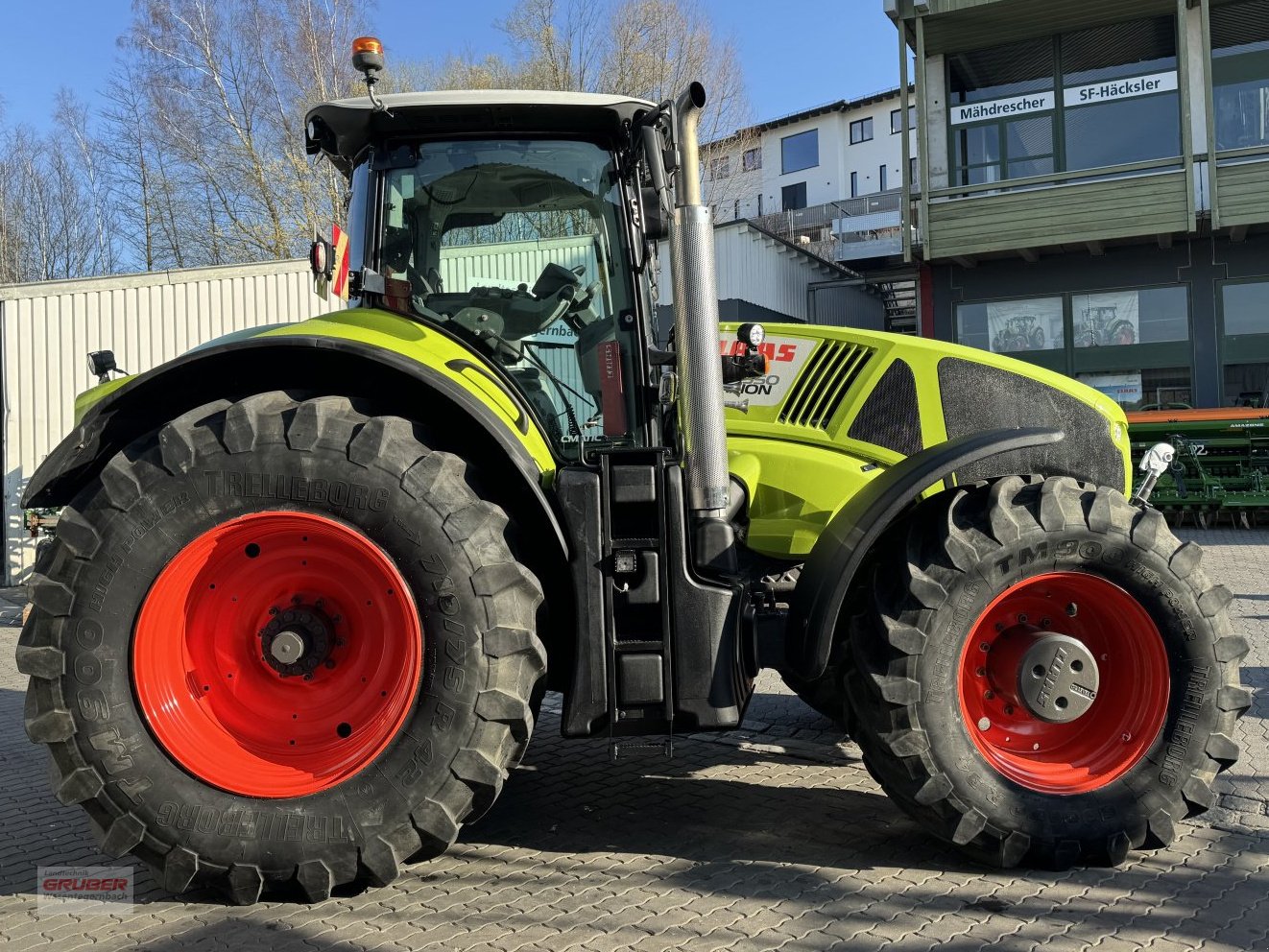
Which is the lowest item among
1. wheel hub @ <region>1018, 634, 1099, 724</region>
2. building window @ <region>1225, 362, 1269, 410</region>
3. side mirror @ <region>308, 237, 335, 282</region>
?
wheel hub @ <region>1018, 634, 1099, 724</region>

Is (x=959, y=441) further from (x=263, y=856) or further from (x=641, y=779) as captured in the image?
→ (x=263, y=856)

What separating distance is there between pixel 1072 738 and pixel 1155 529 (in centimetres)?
79

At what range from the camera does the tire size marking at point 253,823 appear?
3.12 metres

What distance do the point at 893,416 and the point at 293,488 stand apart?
238cm

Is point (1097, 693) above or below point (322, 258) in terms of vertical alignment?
below

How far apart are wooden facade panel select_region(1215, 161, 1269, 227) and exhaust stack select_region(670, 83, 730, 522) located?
1500 cm

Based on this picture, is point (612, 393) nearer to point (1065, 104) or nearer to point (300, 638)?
point (300, 638)

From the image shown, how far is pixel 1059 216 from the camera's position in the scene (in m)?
16.2

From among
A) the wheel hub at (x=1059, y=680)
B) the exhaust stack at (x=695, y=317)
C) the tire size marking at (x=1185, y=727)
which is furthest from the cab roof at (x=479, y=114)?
the tire size marking at (x=1185, y=727)

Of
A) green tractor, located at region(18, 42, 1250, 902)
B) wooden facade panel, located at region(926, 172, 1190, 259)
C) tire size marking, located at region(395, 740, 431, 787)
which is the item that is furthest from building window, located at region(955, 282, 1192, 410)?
tire size marking, located at region(395, 740, 431, 787)

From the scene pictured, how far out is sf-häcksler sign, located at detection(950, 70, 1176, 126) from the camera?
1634 centimetres

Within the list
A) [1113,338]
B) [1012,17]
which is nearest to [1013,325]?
[1113,338]

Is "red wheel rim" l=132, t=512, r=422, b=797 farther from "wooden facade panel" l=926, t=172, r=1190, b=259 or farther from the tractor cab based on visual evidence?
"wooden facade panel" l=926, t=172, r=1190, b=259

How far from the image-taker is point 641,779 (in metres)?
4.46
